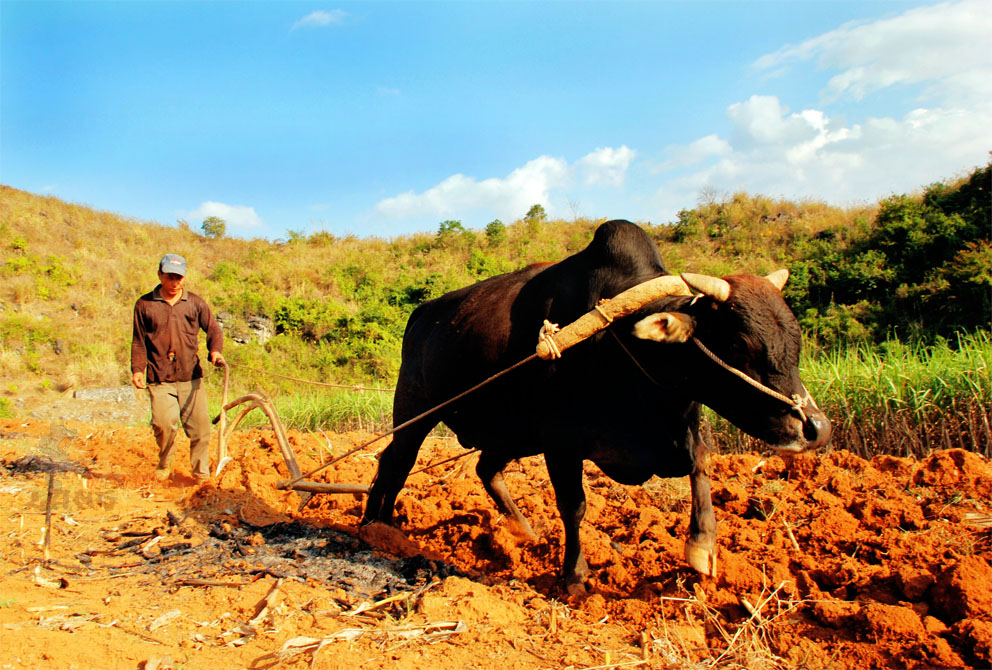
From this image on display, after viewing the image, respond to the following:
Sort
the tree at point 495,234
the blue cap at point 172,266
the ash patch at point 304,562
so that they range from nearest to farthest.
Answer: the ash patch at point 304,562 < the blue cap at point 172,266 < the tree at point 495,234

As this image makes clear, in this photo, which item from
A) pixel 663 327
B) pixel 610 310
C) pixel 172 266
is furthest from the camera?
pixel 172 266

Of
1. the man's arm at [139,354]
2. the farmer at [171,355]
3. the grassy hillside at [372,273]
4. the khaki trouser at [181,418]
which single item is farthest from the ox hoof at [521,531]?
the grassy hillside at [372,273]

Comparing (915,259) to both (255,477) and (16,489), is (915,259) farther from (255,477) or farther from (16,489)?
(16,489)

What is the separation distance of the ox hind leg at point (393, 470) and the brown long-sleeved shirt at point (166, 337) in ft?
8.40

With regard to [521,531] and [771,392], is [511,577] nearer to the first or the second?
[521,531]

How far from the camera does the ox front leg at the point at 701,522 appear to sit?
11.3 ft

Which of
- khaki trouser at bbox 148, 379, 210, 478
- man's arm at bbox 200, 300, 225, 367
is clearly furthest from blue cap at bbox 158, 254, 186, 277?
khaki trouser at bbox 148, 379, 210, 478

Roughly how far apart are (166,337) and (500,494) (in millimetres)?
3718

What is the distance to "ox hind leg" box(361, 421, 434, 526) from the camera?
4602mm

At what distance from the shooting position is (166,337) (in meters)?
6.36

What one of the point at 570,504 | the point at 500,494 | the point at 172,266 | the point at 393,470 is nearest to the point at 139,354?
the point at 172,266

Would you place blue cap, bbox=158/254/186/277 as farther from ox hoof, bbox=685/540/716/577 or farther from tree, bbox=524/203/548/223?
tree, bbox=524/203/548/223

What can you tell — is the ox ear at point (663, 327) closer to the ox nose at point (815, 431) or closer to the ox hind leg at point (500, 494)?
the ox nose at point (815, 431)

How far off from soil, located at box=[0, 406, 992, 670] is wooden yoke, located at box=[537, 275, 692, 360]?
1339mm
